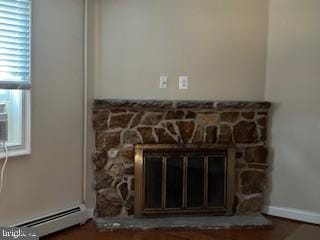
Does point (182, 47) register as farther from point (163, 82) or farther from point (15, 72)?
point (15, 72)

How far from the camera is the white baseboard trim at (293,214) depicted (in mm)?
4113

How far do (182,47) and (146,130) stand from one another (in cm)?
87

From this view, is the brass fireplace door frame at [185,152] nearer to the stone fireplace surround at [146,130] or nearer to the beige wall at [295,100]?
the stone fireplace surround at [146,130]

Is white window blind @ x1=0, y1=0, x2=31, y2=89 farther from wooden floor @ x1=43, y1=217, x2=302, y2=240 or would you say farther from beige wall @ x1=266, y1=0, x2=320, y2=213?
beige wall @ x1=266, y1=0, x2=320, y2=213

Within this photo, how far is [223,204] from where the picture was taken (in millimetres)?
4172

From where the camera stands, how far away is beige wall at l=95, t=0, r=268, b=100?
3.97m

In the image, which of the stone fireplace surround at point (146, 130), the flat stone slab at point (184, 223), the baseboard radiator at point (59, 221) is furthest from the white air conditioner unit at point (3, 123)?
the flat stone slab at point (184, 223)

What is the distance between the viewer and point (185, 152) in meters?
4.07

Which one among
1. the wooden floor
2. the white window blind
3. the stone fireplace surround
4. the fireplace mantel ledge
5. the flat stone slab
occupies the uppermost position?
the white window blind

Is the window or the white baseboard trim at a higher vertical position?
the window

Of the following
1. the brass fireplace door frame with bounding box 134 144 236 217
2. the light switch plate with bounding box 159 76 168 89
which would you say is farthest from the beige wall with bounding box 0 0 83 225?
the light switch plate with bounding box 159 76 168 89

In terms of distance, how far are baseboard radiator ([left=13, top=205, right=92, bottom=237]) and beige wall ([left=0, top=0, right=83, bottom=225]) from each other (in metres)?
0.05

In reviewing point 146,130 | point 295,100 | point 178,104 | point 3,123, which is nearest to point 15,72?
point 3,123

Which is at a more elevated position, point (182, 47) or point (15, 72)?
point (182, 47)
